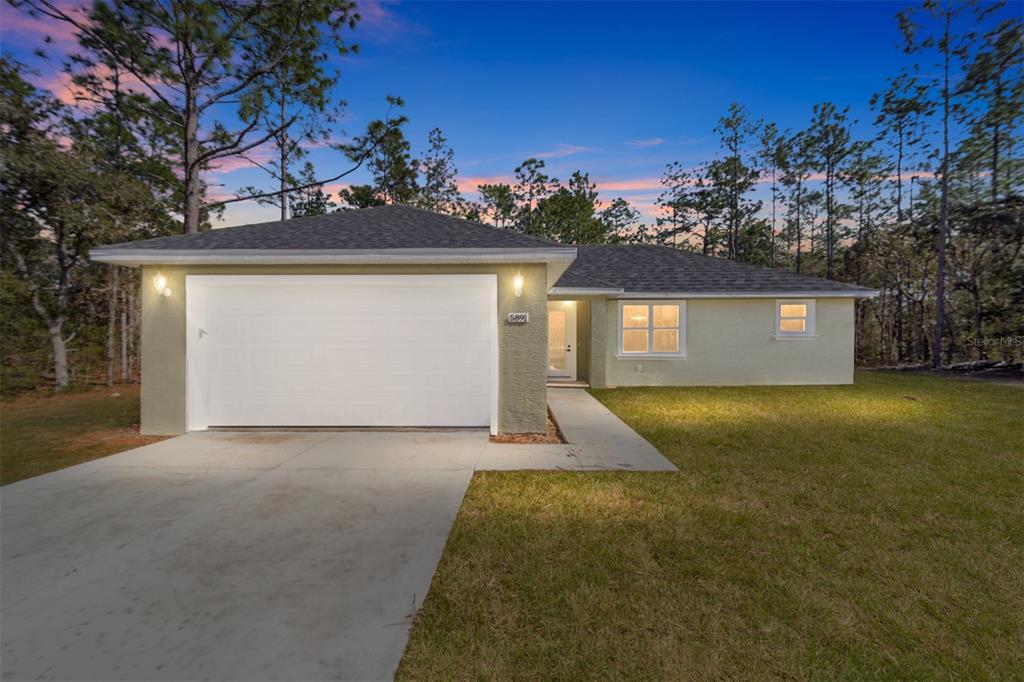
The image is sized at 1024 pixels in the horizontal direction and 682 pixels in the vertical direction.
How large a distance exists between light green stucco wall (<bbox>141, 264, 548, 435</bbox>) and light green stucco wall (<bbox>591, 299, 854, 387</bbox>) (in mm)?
6184

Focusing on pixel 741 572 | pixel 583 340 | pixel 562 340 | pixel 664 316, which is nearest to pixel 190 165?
pixel 562 340

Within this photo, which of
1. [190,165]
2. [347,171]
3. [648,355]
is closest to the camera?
[190,165]

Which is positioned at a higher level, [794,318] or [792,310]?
[792,310]

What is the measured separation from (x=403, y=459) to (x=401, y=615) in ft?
10.7

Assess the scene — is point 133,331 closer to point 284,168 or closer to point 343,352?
point 284,168

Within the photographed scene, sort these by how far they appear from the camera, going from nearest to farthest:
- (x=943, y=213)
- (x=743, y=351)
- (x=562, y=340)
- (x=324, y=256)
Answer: (x=324, y=256) < (x=743, y=351) < (x=562, y=340) < (x=943, y=213)

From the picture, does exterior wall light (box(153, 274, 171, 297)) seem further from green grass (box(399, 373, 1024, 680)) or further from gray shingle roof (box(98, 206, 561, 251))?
green grass (box(399, 373, 1024, 680))

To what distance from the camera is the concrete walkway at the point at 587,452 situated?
5461 mm

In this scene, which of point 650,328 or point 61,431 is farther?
point 650,328

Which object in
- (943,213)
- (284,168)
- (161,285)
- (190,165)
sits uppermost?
(284,168)

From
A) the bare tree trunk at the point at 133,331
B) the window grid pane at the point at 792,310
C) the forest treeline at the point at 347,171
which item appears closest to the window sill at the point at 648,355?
the window grid pane at the point at 792,310

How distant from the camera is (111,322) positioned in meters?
12.3

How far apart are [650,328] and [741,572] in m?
10.3

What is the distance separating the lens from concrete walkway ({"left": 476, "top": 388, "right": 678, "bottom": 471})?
17.9ft
